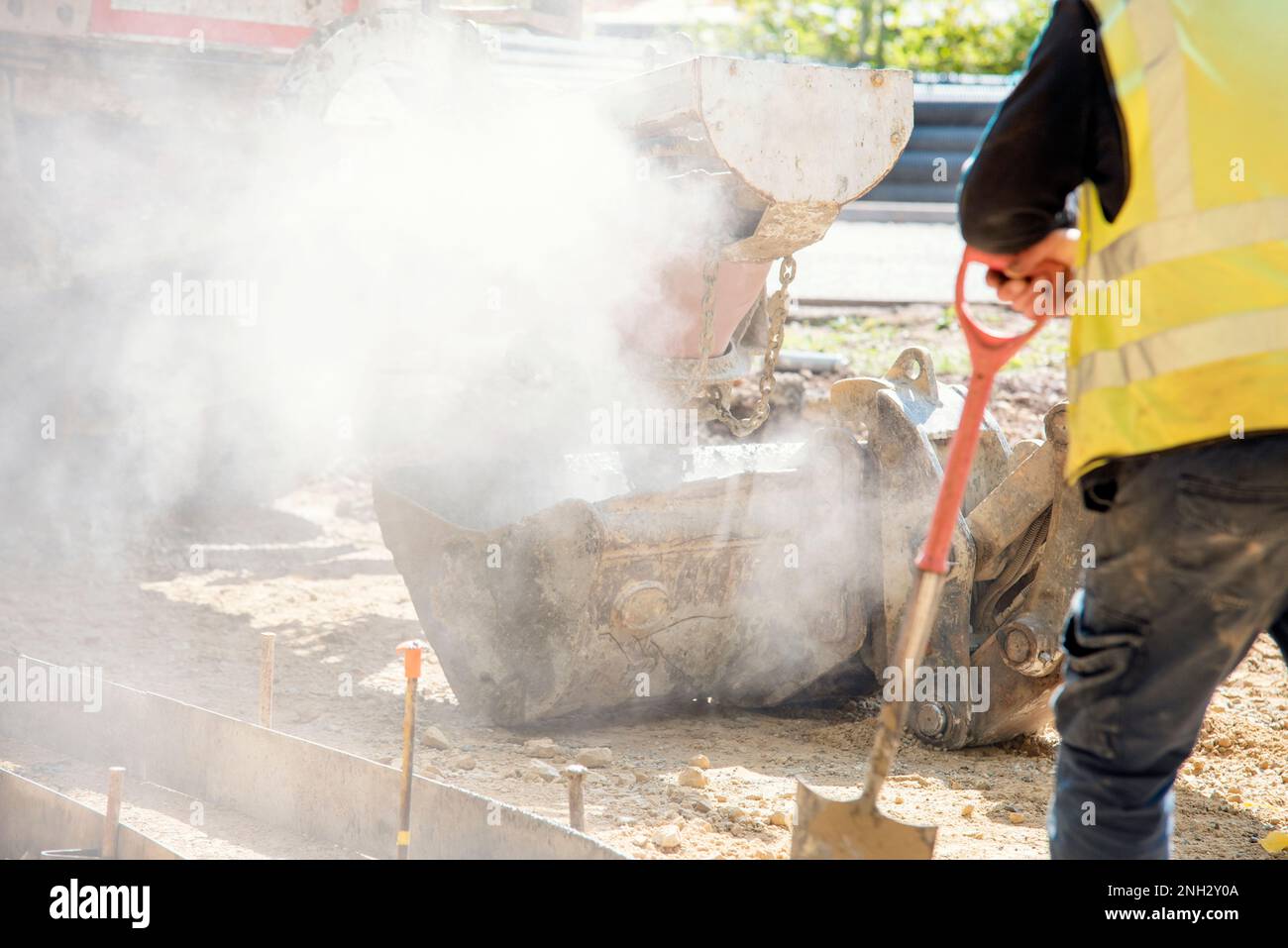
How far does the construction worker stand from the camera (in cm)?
176

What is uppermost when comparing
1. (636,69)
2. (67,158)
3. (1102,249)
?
(636,69)

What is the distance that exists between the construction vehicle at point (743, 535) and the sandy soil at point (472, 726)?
14 centimetres

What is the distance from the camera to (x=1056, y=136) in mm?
1895

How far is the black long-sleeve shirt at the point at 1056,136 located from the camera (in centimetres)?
187

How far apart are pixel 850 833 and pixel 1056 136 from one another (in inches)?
45.8

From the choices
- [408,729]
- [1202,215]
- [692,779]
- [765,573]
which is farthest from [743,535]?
[1202,215]

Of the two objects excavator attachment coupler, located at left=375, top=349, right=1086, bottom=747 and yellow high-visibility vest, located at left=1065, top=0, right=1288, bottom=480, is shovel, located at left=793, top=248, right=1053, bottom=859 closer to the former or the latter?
yellow high-visibility vest, located at left=1065, top=0, right=1288, bottom=480

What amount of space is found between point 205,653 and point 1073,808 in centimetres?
353

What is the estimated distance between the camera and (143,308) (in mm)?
5230

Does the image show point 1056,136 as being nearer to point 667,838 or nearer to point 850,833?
point 850,833

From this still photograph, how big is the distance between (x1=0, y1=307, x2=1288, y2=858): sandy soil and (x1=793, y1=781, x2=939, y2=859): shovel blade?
658mm
